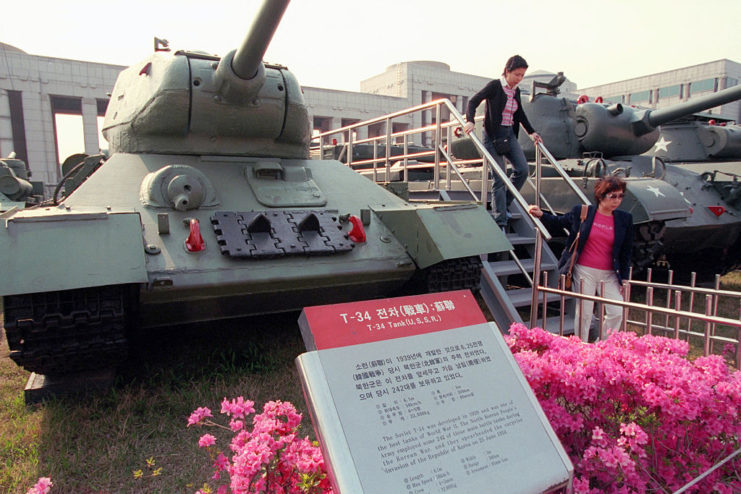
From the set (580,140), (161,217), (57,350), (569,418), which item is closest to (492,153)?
(580,140)

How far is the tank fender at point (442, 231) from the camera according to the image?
3908 mm

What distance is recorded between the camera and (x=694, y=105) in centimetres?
632

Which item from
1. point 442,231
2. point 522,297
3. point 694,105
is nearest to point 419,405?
point 442,231

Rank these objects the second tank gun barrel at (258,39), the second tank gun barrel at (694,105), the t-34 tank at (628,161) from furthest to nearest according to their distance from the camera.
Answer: the t-34 tank at (628,161)
the second tank gun barrel at (694,105)
the second tank gun barrel at (258,39)

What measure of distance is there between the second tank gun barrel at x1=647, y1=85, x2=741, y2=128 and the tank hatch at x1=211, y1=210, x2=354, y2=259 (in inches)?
177

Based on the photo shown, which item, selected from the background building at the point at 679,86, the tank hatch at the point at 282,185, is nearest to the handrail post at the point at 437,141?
the tank hatch at the point at 282,185

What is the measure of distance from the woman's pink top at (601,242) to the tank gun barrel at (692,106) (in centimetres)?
277

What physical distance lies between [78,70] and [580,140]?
65.3ft

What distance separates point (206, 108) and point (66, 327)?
2.17m

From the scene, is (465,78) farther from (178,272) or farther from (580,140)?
(178,272)

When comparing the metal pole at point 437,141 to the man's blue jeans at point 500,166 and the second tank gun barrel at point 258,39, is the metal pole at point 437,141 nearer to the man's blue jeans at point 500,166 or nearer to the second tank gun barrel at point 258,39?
A: the man's blue jeans at point 500,166

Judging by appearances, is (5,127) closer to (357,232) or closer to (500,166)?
(500,166)

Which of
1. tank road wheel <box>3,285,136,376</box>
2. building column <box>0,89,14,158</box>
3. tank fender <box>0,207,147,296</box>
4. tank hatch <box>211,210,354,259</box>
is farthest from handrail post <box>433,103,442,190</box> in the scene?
building column <box>0,89,14,158</box>

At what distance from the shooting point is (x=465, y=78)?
2923 cm
